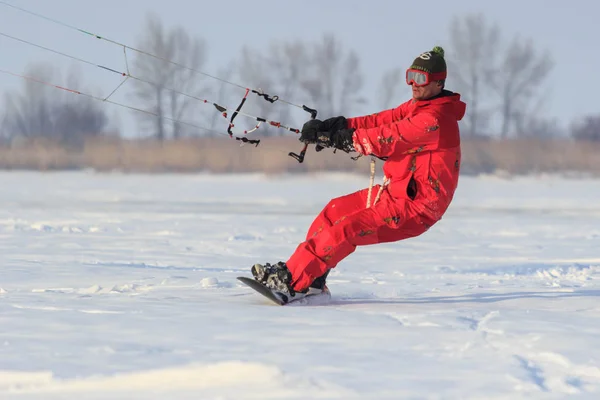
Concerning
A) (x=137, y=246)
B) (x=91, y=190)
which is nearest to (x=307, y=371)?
(x=137, y=246)

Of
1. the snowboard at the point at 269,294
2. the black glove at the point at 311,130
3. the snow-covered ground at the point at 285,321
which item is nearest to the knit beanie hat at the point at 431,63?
the black glove at the point at 311,130

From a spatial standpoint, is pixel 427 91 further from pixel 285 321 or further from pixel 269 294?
pixel 285 321

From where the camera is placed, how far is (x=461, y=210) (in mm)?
17797

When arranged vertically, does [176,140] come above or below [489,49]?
below

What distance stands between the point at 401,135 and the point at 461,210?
13.0 meters

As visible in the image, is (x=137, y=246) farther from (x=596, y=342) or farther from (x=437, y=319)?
(x=596, y=342)

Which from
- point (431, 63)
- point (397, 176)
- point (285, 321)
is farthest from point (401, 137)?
point (285, 321)

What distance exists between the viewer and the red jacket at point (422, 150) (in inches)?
200

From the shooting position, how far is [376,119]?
5.62 meters

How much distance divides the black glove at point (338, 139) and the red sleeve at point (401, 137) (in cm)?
4

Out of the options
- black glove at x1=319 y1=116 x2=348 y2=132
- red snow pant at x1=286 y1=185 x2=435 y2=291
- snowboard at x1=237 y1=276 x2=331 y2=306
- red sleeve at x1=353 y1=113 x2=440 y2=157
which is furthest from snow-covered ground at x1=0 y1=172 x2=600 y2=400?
black glove at x1=319 y1=116 x2=348 y2=132

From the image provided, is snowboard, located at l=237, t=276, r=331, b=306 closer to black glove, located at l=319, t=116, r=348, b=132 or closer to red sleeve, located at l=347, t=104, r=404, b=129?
black glove, located at l=319, t=116, r=348, b=132

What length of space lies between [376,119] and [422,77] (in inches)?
17.8

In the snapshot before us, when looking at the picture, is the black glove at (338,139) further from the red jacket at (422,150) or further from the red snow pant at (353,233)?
the red snow pant at (353,233)
